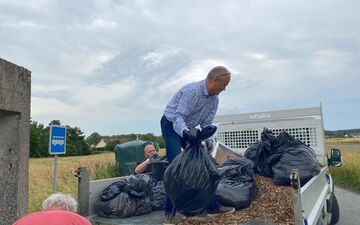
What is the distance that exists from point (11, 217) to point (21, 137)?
758 millimetres

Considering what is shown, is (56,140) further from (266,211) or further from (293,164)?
(266,211)

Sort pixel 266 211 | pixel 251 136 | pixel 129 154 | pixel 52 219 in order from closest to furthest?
pixel 52 219
pixel 266 211
pixel 251 136
pixel 129 154

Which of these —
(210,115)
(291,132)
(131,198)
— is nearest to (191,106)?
(210,115)

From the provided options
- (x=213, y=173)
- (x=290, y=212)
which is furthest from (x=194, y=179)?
(x=290, y=212)

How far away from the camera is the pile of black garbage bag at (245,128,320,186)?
4.05 meters

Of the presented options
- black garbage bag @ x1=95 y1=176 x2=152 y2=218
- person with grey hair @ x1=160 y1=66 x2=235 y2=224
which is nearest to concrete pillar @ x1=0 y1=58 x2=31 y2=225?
black garbage bag @ x1=95 y1=176 x2=152 y2=218

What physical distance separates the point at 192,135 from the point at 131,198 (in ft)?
3.75

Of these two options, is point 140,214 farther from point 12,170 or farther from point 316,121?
point 316,121

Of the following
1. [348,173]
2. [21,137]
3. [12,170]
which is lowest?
[348,173]

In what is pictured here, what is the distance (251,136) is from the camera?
261 inches

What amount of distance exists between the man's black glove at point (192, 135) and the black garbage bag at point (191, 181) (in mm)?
54

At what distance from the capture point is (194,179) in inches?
115

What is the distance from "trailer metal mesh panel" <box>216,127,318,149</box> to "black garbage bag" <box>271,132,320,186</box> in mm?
1761

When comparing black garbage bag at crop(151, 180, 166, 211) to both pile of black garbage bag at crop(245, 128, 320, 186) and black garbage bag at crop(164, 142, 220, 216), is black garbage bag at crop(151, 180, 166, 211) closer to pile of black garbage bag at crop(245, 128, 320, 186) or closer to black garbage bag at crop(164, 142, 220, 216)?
black garbage bag at crop(164, 142, 220, 216)
